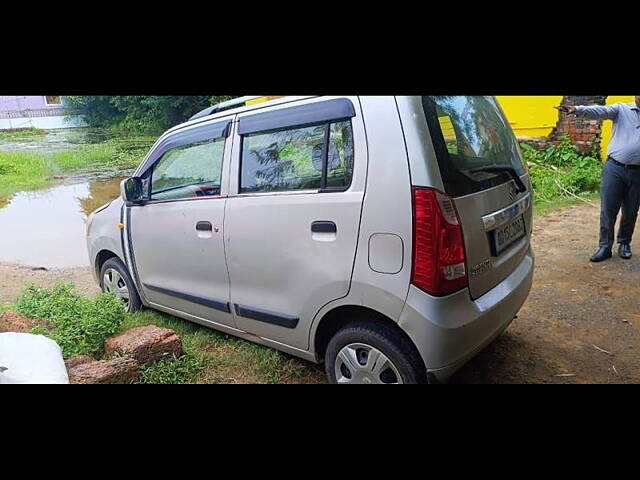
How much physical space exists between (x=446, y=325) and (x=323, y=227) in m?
0.71

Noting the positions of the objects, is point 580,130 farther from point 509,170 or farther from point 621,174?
point 509,170

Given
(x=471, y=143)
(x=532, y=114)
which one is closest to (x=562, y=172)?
(x=532, y=114)

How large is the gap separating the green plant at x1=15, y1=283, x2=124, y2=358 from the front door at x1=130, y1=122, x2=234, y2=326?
11.9 inches

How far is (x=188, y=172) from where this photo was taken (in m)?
3.06

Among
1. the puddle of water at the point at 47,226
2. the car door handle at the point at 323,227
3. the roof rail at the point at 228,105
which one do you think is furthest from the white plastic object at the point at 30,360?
the puddle of water at the point at 47,226

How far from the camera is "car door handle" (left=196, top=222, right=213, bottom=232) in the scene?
99.2 inches

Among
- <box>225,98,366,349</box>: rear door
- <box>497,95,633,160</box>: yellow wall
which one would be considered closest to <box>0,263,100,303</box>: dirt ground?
<box>225,98,366,349</box>: rear door

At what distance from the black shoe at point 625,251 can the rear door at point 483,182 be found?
8.44 ft

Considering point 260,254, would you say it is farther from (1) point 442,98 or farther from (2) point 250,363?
(1) point 442,98

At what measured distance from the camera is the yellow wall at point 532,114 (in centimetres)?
795

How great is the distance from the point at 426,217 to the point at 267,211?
89cm
